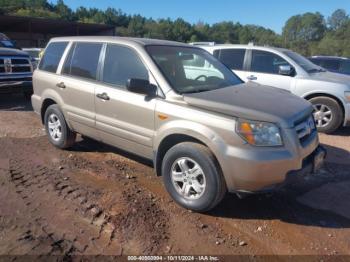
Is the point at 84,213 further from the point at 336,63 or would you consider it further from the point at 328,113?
the point at 336,63

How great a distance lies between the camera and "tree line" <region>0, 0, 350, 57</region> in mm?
65688

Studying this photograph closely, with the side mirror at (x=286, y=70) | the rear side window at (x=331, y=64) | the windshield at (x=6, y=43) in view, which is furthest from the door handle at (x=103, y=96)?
the rear side window at (x=331, y=64)

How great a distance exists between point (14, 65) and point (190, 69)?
6.44 m

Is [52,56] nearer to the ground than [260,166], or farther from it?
farther from it

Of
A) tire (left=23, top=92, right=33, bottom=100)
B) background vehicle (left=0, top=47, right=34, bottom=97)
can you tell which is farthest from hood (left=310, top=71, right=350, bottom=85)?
tire (left=23, top=92, right=33, bottom=100)

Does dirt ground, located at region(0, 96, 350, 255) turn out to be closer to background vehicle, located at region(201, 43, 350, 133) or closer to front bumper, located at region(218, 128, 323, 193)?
front bumper, located at region(218, 128, 323, 193)

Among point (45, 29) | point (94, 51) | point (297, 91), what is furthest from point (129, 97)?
point (45, 29)

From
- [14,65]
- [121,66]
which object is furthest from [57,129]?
[14,65]

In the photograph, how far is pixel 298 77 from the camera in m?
7.59

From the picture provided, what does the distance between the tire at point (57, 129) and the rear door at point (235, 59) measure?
418 centimetres

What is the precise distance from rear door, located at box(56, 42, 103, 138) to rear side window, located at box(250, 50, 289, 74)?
4322 millimetres

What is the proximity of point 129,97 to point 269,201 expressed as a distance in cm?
211

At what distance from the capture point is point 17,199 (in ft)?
13.2

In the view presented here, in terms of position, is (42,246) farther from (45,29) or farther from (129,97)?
(45,29)
